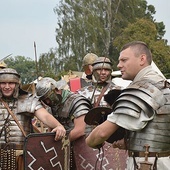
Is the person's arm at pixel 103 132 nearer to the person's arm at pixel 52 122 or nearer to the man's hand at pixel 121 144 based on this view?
the man's hand at pixel 121 144

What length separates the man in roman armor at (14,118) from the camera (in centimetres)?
612

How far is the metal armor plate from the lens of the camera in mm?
5715

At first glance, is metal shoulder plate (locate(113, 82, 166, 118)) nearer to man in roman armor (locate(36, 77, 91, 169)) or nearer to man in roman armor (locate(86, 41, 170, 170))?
man in roman armor (locate(86, 41, 170, 170))

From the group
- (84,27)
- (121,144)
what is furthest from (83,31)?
(121,144)

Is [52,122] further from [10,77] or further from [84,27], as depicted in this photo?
[84,27]

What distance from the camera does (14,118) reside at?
6.12 meters

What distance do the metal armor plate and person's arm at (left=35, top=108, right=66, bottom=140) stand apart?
0.07 m

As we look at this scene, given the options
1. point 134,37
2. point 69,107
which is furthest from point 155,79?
point 134,37

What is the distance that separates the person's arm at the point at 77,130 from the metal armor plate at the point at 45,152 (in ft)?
1.21

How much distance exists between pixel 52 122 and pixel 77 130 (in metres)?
0.42

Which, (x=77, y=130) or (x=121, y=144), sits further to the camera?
(x=77, y=130)

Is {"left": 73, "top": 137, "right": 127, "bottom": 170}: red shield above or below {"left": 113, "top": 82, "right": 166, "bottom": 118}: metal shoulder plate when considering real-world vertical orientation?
below

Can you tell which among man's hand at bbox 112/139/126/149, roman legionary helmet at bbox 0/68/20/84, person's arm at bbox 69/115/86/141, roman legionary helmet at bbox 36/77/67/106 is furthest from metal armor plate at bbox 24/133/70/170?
man's hand at bbox 112/139/126/149

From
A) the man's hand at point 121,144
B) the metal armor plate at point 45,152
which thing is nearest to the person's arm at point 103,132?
the man's hand at point 121,144
